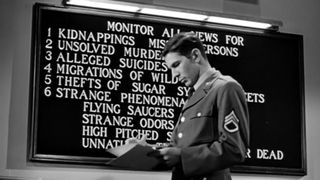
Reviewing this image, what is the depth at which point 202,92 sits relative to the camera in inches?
115

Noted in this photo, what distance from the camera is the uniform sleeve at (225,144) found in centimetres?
271

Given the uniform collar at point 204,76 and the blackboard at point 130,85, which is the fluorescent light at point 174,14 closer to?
the blackboard at point 130,85

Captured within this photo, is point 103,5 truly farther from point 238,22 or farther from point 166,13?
point 238,22

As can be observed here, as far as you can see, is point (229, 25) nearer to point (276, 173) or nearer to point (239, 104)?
point (276, 173)

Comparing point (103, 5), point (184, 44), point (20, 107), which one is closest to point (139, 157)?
point (184, 44)

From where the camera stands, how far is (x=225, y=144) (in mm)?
2719

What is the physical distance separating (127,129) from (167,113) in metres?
0.31

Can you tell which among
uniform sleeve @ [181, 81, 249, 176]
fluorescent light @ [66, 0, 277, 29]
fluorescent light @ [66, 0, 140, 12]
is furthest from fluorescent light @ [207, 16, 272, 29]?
uniform sleeve @ [181, 81, 249, 176]

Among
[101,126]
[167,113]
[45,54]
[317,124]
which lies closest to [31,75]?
[45,54]

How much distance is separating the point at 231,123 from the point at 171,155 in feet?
0.96

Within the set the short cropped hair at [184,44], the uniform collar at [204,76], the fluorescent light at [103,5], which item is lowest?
the uniform collar at [204,76]

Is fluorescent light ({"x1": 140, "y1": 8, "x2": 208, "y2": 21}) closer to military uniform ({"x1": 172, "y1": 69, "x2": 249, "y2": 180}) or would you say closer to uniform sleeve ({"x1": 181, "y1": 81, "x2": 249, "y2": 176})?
military uniform ({"x1": 172, "y1": 69, "x2": 249, "y2": 180})

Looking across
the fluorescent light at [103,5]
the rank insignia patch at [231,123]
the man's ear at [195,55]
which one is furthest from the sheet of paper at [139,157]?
the fluorescent light at [103,5]

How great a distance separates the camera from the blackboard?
4.18 m
